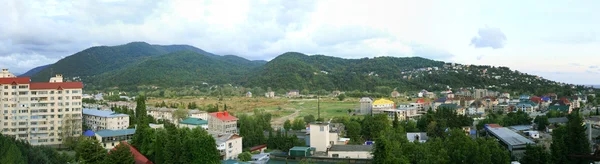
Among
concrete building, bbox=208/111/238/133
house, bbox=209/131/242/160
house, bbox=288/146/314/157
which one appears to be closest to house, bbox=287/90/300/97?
concrete building, bbox=208/111/238/133

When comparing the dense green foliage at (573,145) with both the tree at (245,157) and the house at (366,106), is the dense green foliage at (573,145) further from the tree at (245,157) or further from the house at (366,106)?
the house at (366,106)

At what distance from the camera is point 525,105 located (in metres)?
43.2

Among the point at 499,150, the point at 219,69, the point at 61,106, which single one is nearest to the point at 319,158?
the point at 499,150

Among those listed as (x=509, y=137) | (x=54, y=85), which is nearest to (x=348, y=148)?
(x=509, y=137)

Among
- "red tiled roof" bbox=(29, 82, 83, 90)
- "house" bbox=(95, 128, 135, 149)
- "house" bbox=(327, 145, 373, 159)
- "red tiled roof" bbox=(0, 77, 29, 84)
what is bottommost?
"house" bbox=(327, 145, 373, 159)

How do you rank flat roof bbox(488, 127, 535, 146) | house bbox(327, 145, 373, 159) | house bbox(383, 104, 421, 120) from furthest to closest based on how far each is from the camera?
1. house bbox(383, 104, 421, 120)
2. flat roof bbox(488, 127, 535, 146)
3. house bbox(327, 145, 373, 159)

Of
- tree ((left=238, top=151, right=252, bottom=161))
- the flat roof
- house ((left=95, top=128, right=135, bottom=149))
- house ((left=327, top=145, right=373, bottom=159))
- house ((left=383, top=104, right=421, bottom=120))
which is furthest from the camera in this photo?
house ((left=383, top=104, right=421, bottom=120))

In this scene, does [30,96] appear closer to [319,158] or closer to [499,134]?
[319,158]

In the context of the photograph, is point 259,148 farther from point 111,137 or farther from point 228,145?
point 111,137

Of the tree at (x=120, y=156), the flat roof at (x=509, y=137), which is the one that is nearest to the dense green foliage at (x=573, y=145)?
the flat roof at (x=509, y=137)

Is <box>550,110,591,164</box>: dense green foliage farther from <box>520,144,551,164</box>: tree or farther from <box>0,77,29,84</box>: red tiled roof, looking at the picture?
<box>0,77,29,84</box>: red tiled roof

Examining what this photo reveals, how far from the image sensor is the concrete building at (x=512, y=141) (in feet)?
66.7

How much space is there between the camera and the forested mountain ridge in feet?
258

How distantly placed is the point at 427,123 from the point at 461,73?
62665 millimetres
